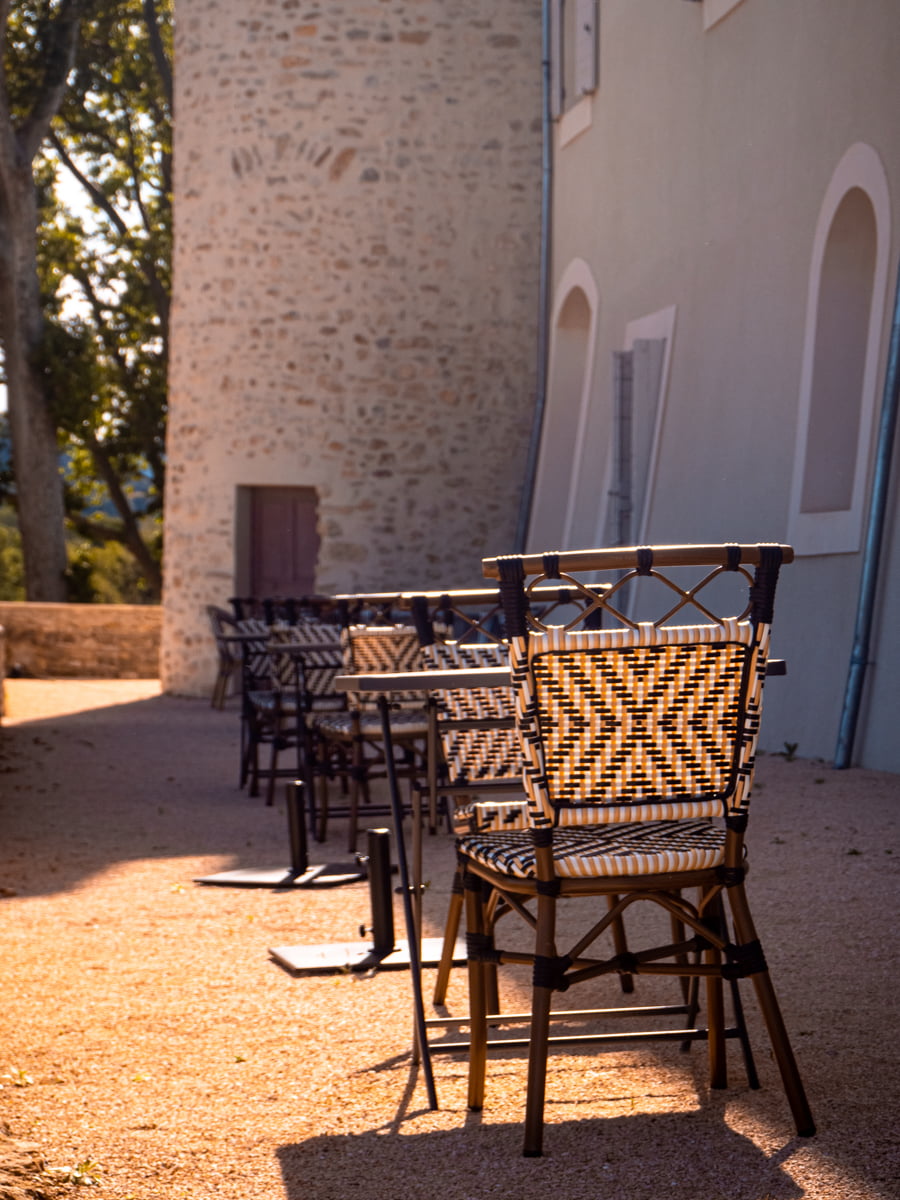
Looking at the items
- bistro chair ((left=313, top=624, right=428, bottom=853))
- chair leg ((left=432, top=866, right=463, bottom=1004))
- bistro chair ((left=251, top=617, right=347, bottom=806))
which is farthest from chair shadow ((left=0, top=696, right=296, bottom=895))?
chair leg ((left=432, top=866, right=463, bottom=1004))

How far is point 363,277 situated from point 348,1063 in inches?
508

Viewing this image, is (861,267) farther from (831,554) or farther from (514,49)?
(514,49)

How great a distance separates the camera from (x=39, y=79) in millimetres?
21484

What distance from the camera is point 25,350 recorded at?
887 inches

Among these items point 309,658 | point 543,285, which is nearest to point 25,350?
point 543,285

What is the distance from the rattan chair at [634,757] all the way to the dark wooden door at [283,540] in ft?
43.1

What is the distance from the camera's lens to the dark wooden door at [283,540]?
1579 cm

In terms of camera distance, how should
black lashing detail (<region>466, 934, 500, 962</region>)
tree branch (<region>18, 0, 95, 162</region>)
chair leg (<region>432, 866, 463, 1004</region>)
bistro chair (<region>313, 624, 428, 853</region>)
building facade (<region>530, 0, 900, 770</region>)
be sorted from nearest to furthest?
black lashing detail (<region>466, 934, 500, 962</region>), chair leg (<region>432, 866, 463, 1004</region>), bistro chair (<region>313, 624, 428, 853</region>), building facade (<region>530, 0, 900, 770</region>), tree branch (<region>18, 0, 95, 162</region>)

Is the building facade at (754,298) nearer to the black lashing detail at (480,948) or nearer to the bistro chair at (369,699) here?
the bistro chair at (369,699)

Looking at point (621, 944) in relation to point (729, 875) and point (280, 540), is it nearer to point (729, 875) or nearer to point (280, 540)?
point (729, 875)

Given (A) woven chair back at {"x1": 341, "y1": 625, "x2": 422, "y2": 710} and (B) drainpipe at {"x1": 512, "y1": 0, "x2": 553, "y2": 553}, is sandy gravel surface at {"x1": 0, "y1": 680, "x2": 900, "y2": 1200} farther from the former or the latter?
(B) drainpipe at {"x1": 512, "y1": 0, "x2": 553, "y2": 553}

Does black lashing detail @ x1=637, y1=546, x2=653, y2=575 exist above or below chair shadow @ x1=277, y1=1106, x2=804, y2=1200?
above

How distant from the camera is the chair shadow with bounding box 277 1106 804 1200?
8.20 ft

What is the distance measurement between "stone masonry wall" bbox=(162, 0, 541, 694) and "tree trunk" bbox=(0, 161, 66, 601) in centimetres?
731
